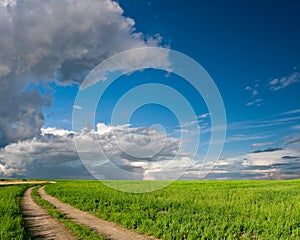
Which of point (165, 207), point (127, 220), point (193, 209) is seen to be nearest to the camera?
point (127, 220)

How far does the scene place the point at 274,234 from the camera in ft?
44.4

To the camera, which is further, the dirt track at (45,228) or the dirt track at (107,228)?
the dirt track at (107,228)

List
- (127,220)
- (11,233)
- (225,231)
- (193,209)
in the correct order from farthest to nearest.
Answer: (193,209), (127,220), (225,231), (11,233)

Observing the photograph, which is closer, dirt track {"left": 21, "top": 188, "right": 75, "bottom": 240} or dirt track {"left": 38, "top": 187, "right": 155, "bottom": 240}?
dirt track {"left": 21, "top": 188, "right": 75, "bottom": 240}

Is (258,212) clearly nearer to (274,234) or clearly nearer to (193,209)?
(193,209)

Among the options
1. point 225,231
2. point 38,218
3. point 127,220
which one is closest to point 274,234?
point 225,231

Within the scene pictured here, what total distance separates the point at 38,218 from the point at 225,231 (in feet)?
38.4

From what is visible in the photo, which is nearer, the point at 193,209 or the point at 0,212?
the point at 0,212

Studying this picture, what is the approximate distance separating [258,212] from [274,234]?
6.31 m

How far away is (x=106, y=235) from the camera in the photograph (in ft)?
49.5

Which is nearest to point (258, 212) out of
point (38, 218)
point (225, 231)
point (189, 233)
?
point (225, 231)

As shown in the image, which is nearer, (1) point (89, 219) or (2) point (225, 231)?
(2) point (225, 231)

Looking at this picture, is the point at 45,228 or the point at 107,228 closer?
the point at 45,228

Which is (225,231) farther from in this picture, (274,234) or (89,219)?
(89,219)
